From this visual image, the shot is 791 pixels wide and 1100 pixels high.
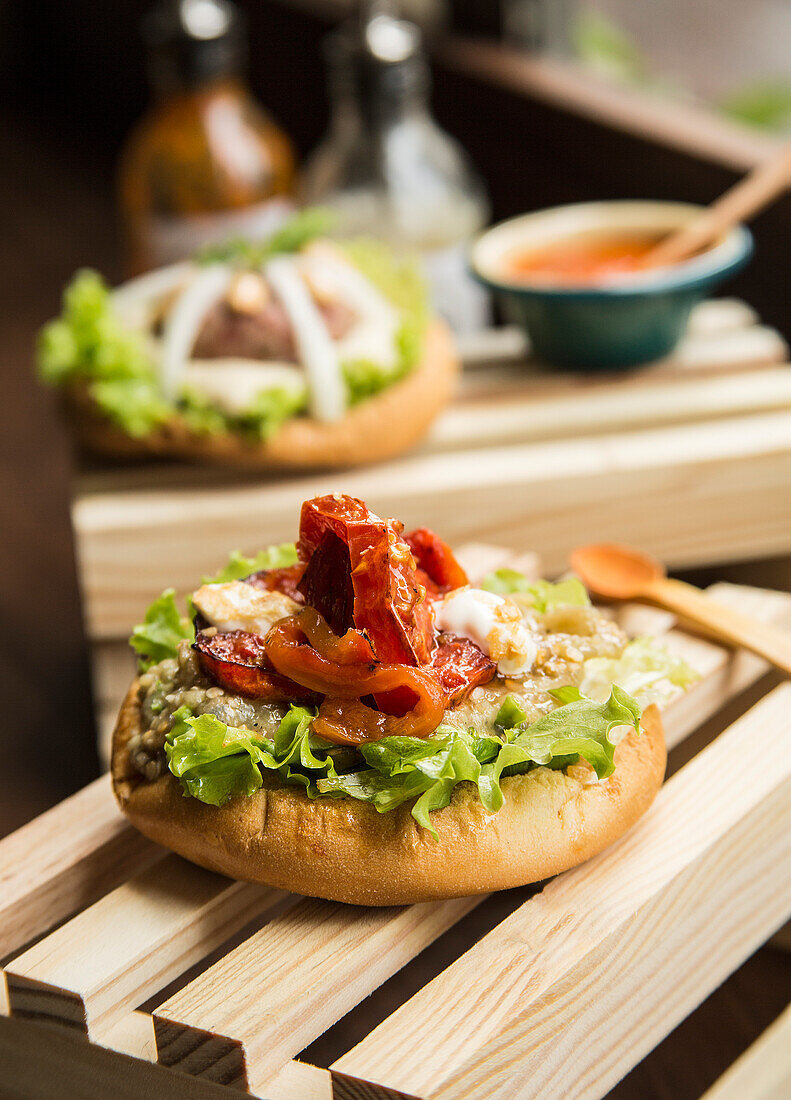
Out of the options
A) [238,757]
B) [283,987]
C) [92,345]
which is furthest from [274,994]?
[92,345]

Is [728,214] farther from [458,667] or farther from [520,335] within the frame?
[458,667]

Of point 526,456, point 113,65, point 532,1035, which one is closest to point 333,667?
point 532,1035

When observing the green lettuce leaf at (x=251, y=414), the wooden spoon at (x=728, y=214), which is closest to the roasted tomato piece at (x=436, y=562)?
the green lettuce leaf at (x=251, y=414)

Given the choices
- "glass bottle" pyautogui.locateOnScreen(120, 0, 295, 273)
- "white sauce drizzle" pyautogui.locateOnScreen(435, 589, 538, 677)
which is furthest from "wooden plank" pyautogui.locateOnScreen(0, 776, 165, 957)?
"glass bottle" pyautogui.locateOnScreen(120, 0, 295, 273)

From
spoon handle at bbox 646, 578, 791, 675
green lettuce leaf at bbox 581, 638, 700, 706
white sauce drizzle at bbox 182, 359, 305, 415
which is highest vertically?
white sauce drizzle at bbox 182, 359, 305, 415

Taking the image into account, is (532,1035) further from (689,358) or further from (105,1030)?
(689,358)

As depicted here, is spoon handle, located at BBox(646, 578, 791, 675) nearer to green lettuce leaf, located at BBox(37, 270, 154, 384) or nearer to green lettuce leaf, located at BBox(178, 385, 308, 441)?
green lettuce leaf, located at BBox(178, 385, 308, 441)
